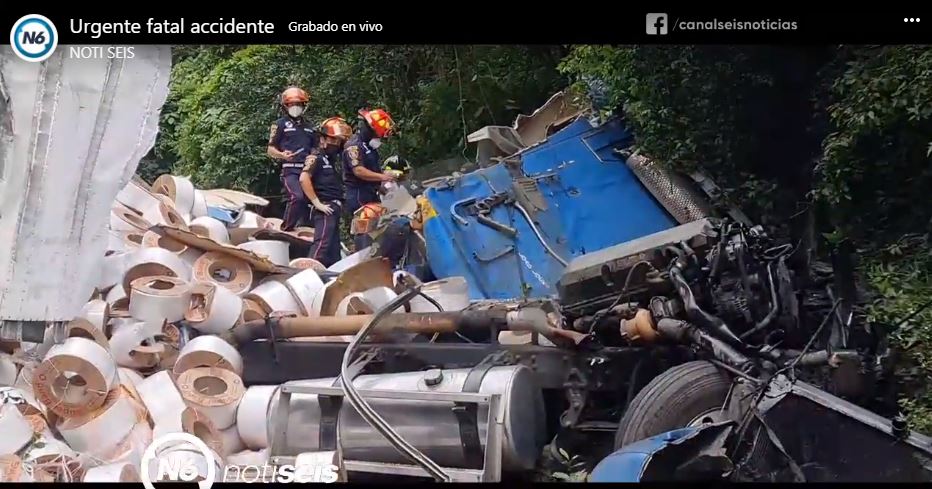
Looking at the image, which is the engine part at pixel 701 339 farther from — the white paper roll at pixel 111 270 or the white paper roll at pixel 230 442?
the white paper roll at pixel 111 270

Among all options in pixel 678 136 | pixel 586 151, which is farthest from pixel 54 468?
pixel 678 136

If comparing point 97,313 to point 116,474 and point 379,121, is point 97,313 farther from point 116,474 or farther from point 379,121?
point 379,121

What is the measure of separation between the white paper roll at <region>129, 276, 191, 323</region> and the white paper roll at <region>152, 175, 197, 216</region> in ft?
1.03

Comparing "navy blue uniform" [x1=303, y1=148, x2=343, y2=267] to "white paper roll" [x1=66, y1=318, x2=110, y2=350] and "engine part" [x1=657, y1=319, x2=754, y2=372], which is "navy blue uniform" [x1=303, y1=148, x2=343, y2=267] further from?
"engine part" [x1=657, y1=319, x2=754, y2=372]

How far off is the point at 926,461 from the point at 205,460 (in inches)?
88.9

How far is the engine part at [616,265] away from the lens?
380cm

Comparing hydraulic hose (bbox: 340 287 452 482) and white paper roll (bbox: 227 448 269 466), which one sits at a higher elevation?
hydraulic hose (bbox: 340 287 452 482)

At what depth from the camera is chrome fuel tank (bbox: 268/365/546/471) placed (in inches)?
141

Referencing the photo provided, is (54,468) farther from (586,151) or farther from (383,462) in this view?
(586,151)

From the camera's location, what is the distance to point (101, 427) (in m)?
3.71
